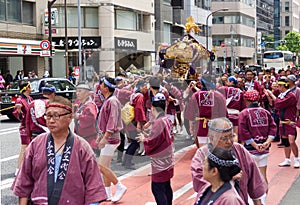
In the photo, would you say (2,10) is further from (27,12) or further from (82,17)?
(82,17)

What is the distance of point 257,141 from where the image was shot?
251 inches

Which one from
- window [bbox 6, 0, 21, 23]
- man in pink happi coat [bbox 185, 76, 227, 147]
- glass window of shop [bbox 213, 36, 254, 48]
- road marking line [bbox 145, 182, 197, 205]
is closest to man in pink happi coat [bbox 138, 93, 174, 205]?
road marking line [bbox 145, 182, 197, 205]

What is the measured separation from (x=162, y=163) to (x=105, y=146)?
1249 millimetres

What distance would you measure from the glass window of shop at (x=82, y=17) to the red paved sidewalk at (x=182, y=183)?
85.5 feet

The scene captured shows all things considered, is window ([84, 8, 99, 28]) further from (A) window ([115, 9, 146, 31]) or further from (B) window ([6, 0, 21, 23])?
(B) window ([6, 0, 21, 23])

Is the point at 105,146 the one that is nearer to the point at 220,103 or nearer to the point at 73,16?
the point at 220,103

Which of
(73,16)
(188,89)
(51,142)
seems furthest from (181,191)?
(73,16)

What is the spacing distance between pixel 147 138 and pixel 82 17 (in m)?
30.0

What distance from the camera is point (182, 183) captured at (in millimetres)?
8102

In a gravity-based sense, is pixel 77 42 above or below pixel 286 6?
below

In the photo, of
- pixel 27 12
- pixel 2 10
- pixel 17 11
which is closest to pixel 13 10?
pixel 17 11

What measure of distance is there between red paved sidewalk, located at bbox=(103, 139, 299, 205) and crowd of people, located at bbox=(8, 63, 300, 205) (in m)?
0.28

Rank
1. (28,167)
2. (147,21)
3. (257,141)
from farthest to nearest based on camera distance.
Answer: (147,21), (257,141), (28,167)

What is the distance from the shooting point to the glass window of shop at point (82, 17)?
34.6m
